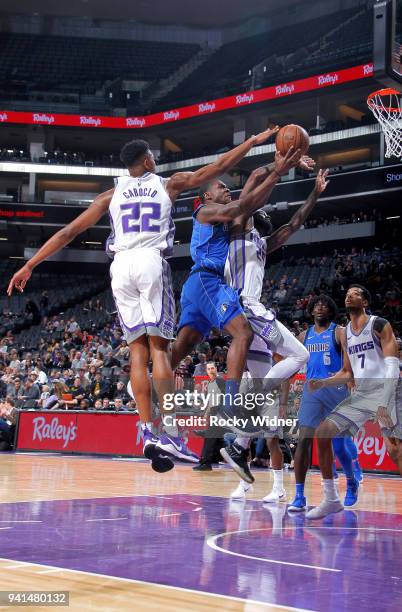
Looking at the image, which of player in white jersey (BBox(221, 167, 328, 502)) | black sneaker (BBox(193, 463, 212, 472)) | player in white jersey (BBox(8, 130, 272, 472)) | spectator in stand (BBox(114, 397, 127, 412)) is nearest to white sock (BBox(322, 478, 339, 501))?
player in white jersey (BBox(221, 167, 328, 502))

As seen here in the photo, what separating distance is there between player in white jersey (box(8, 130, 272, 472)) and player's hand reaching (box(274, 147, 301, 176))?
0.36m

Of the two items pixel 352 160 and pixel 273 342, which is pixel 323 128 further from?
pixel 273 342

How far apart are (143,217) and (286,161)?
1159 millimetres

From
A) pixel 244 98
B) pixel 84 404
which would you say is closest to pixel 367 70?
pixel 244 98

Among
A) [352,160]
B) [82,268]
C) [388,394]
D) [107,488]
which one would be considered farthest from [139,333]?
[82,268]

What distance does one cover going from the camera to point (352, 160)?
3553 cm

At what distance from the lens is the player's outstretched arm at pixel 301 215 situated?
21.3ft

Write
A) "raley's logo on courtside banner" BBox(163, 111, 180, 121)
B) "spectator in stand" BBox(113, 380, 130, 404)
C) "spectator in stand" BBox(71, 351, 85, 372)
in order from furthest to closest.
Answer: "raley's logo on courtside banner" BBox(163, 111, 180, 121), "spectator in stand" BBox(71, 351, 85, 372), "spectator in stand" BBox(113, 380, 130, 404)

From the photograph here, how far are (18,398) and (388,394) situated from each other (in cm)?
1281

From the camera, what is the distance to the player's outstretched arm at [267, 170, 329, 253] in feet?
21.3

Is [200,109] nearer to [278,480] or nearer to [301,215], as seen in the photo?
[278,480]

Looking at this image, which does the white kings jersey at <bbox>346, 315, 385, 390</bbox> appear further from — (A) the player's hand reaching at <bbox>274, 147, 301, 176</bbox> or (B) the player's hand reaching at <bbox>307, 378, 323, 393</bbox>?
(A) the player's hand reaching at <bbox>274, 147, 301, 176</bbox>

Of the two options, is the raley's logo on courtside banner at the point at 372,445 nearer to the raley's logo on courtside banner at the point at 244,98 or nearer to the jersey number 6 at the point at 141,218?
the jersey number 6 at the point at 141,218

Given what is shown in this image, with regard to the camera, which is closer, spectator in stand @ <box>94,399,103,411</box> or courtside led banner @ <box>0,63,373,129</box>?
spectator in stand @ <box>94,399,103,411</box>
